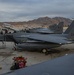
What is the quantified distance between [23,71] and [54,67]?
0.34m

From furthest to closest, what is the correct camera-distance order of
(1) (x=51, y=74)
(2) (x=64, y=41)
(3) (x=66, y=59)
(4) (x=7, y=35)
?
(4) (x=7, y=35) → (2) (x=64, y=41) → (3) (x=66, y=59) → (1) (x=51, y=74)

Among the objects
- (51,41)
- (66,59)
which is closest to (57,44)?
(51,41)

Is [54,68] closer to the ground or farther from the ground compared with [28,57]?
farther from the ground

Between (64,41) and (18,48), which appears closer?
(64,41)

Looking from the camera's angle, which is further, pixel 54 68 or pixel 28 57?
pixel 28 57

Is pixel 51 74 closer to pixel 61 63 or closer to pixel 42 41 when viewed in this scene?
pixel 61 63

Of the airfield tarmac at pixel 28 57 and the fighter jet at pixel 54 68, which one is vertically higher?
the fighter jet at pixel 54 68

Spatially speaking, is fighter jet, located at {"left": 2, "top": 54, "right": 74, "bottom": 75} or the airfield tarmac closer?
fighter jet, located at {"left": 2, "top": 54, "right": 74, "bottom": 75}

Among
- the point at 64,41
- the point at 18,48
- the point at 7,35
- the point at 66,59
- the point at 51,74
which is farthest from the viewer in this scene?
the point at 7,35

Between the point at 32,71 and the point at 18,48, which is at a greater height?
the point at 32,71

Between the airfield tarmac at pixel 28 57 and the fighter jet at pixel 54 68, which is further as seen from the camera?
the airfield tarmac at pixel 28 57

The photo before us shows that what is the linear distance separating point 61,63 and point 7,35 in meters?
17.4

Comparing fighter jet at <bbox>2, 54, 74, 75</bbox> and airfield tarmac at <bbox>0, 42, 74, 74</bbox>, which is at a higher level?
fighter jet at <bbox>2, 54, 74, 75</bbox>

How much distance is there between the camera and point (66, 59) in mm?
2543
